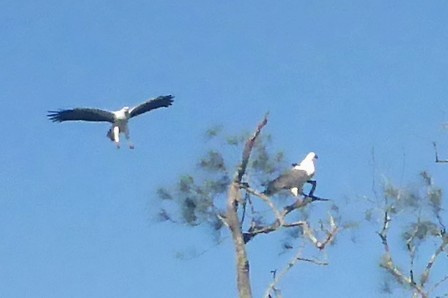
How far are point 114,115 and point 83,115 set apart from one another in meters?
0.34

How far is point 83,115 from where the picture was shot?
14336 mm

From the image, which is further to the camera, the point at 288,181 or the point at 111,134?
the point at 111,134

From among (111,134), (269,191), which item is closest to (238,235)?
(269,191)

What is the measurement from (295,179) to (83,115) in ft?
8.61

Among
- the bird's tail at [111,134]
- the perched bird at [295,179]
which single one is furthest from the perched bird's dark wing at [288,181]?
the bird's tail at [111,134]

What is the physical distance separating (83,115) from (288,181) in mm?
2595

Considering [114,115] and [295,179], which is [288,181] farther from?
[114,115]

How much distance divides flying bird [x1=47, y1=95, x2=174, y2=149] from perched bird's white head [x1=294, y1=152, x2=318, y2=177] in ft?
6.19

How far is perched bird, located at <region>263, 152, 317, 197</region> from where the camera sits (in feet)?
42.8

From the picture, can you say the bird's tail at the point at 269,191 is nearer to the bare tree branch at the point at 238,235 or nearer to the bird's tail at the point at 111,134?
the bare tree branch at the point at 238,235

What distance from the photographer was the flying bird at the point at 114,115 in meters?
14.2

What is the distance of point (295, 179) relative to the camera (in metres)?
13.2

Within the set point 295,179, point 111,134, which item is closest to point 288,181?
point 295,179

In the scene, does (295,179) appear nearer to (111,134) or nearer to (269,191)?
(269,191)
